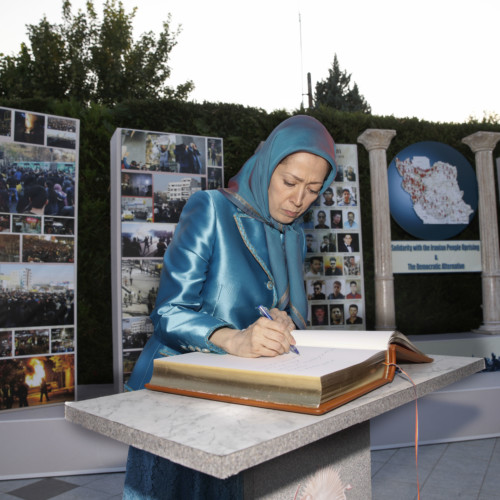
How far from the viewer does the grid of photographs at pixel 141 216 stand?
3844mm

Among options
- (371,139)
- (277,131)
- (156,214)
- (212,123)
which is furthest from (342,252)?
(277,131)

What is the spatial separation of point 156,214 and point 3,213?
1.16m

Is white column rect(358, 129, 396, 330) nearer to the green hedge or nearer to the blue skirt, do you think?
the green hedge

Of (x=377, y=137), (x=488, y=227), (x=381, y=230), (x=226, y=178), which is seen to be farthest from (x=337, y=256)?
(x=488, y=227)

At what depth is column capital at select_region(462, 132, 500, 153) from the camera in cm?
681

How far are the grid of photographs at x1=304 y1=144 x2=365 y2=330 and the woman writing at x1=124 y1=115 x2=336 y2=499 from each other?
4.12 metres

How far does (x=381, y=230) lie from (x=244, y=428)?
5924 mm

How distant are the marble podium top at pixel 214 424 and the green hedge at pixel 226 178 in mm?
4447

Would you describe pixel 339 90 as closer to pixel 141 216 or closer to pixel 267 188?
pixel 141 216

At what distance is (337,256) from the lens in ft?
18.8

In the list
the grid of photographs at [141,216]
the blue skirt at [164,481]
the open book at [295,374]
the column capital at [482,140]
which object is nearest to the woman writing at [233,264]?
the blue skirt at [164,481]

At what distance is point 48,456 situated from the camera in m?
3.35

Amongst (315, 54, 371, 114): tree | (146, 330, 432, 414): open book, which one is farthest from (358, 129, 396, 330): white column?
(315, 54, 371, 114): tree

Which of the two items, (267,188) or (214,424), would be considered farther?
(267,188)
